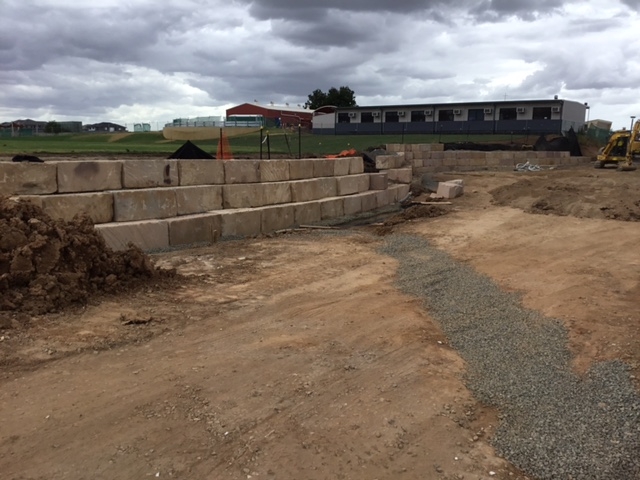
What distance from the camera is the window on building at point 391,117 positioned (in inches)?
2120

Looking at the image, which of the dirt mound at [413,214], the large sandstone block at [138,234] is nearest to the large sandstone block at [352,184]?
the dirt mound at [413,214]

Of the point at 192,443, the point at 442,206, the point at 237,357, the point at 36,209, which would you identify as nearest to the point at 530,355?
the point at 237,357

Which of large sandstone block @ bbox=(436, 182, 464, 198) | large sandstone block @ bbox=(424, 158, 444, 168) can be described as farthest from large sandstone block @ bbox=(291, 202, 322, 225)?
large sandstone block @ bbox=(424, 158, 444, 168)

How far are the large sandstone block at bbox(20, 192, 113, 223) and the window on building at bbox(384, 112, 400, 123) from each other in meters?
47.3

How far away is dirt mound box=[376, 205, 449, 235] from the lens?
13102mm

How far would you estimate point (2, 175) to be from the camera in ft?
26.7

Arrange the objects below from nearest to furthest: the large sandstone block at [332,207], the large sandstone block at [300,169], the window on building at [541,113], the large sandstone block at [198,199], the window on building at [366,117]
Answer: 1. the large sandstone block at [198,199]
2. the large sandstone block at [300,169]
3. the large sandstone block at [332,207]
4. the window on building at [541,113]
5. the window on building at [366,117]

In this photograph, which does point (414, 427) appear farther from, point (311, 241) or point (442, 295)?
point (311, 241)

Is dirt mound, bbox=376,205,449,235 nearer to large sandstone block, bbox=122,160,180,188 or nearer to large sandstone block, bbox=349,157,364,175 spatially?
large sandstone block, bbox=349,157,364,175

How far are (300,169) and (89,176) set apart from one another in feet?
18.7

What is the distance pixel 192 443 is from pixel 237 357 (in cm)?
142

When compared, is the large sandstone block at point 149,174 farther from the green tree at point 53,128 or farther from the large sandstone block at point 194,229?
the green tree at point 53,128

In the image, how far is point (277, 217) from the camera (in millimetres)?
12023

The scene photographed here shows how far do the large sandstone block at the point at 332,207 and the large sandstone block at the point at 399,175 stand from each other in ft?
16.3
